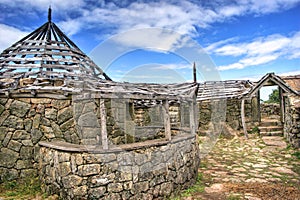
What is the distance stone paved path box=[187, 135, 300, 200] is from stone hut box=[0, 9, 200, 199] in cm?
86

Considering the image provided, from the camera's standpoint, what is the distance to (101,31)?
35.0ft

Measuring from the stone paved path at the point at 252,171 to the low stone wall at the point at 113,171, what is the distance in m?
1.01

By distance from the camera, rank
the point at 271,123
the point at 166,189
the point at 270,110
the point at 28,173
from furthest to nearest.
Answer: the point at 270,110
the point at 271,123
the point at 28,173
the point at 166,189

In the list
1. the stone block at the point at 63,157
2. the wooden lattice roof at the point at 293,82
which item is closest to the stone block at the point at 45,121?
the stone block at the point at 63,157

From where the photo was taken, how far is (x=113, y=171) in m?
4.50

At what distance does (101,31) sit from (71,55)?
3.73 meters

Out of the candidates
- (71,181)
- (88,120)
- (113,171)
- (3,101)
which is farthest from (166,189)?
(3,101)

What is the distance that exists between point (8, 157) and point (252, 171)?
22.8 ft

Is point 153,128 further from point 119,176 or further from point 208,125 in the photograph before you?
point 208,125

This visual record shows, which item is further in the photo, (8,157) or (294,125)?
(294,125)

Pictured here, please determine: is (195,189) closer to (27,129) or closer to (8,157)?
(27,129)

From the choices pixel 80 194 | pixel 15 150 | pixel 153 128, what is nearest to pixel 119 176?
pixel 80 194

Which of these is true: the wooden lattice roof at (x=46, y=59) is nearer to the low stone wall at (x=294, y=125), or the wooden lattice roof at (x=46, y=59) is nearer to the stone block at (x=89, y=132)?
the stone block at (x=89, y=132)

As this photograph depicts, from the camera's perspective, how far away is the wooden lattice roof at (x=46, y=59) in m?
6.72
